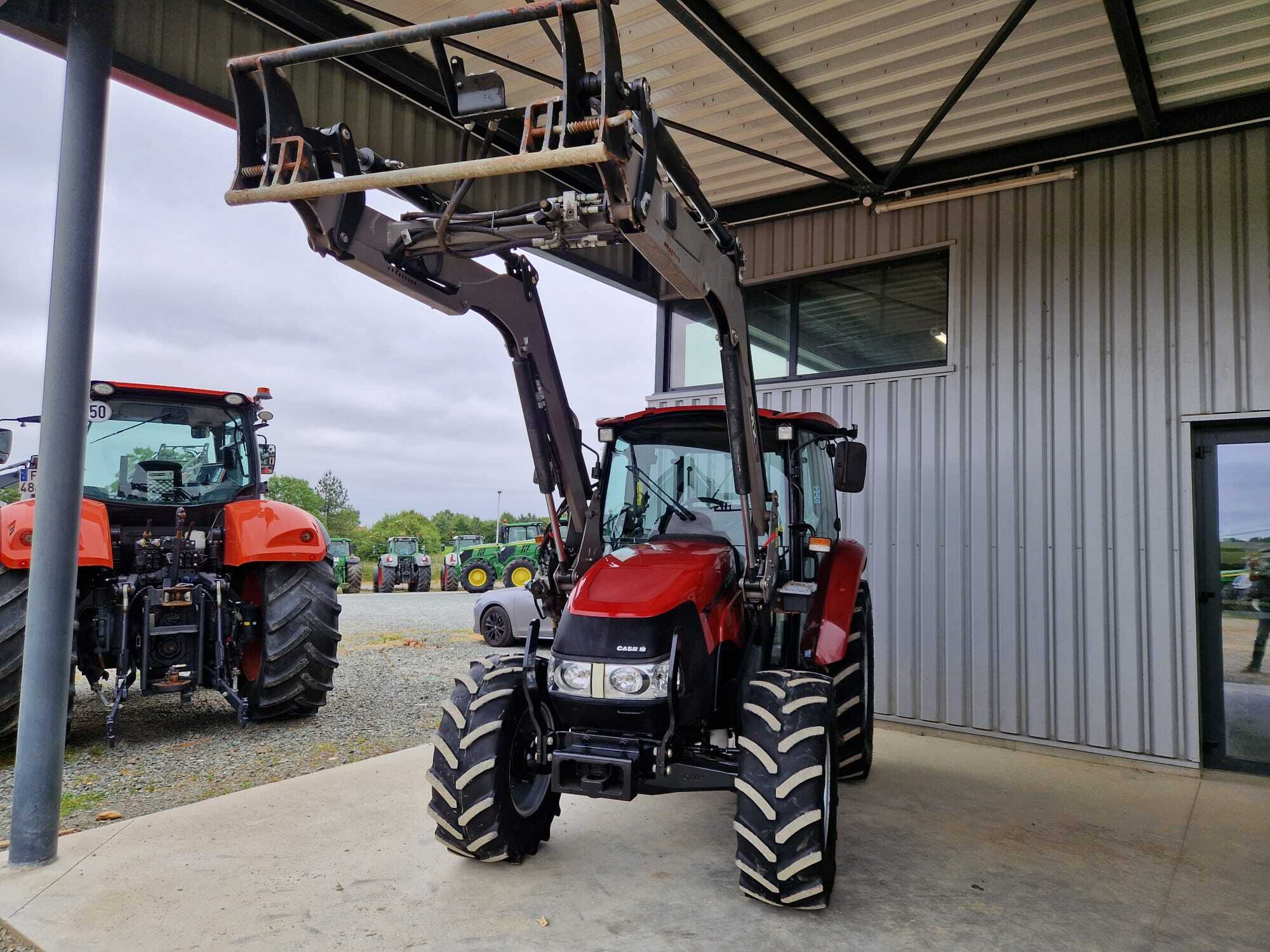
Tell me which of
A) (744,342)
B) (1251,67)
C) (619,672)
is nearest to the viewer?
(619,672)

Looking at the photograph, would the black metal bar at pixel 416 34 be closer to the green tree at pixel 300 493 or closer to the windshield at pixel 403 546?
the windshield at pixel 403 546

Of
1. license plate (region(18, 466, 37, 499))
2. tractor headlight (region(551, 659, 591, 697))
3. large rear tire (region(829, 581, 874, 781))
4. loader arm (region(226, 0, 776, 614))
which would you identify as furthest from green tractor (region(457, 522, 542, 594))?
tractor headlight (region(551, 659, 591, 697))

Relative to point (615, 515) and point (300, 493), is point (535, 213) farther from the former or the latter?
point (300, 493)

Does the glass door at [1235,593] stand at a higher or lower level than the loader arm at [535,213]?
lower

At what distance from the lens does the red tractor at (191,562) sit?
211 inches

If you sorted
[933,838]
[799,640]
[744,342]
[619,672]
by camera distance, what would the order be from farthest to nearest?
1. [799,640]
2. [933,838]
3. [744,342]
4. [619,672]

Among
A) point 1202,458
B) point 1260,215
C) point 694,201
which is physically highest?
point 1260,215

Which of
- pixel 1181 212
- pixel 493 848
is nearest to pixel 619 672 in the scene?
pixel 493 848

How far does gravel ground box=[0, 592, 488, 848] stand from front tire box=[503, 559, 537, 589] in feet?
21.1

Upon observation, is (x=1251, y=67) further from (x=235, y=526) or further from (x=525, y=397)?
(x=235, y=526)

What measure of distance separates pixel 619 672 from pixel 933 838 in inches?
75.9

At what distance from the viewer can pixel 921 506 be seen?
630cm

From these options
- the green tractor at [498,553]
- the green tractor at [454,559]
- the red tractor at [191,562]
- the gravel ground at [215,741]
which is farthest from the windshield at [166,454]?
the green tractor at [454,559]

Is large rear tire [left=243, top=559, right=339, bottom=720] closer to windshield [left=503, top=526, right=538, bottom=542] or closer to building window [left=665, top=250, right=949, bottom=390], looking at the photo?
building window [left=665, top=250, right=949, bottom=390]
